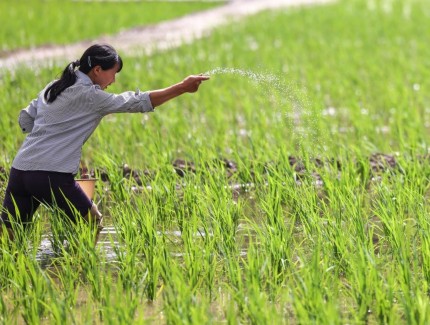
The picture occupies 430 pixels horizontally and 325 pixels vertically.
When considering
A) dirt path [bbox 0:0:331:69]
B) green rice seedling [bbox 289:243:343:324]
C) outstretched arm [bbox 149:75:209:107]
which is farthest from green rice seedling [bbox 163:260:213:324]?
dirt path [bbox 0:0:331:69]

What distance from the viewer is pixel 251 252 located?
4.35 m

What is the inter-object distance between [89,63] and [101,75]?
73 mm

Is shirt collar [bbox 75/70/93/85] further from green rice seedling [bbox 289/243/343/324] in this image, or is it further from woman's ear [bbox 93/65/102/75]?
green rice seedling [bbox 289/243/343/324]

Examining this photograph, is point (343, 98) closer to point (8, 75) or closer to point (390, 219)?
point (8, 75)

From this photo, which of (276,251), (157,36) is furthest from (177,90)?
(157,36)

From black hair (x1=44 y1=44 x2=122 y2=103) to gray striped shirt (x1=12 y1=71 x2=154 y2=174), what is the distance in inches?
0.9

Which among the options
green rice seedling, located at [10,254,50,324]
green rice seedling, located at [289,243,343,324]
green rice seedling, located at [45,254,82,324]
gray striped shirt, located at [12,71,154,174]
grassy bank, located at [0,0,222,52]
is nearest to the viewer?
green rice seedling, located at [289,243,343,324]

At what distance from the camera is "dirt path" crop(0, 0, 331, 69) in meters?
14.2

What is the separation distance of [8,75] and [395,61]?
4786mm

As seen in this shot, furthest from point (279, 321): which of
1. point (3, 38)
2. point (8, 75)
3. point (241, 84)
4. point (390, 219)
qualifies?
point (3, 38)

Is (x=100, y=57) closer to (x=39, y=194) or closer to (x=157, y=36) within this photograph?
(x=39, y=194)

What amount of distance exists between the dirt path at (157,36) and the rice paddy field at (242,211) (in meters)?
1.86

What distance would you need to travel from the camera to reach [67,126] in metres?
4.85

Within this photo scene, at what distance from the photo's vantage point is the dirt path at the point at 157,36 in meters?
14.2
